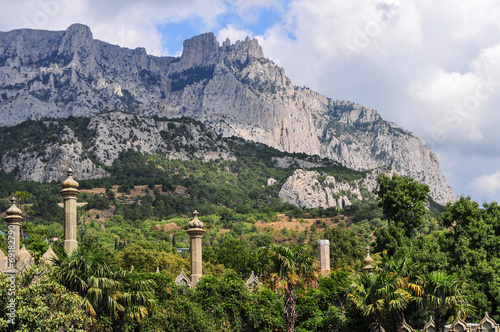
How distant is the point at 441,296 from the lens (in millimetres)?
36062

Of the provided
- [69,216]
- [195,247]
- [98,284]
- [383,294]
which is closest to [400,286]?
[383,294]

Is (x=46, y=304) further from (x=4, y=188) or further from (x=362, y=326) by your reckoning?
(x=4, y=188)

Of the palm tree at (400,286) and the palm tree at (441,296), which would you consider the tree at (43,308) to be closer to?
the palm tree at (400,286)

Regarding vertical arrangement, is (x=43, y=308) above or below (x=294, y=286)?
above

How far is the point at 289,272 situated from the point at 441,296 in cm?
872

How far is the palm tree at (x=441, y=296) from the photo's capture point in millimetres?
35906

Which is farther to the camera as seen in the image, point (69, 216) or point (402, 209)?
point (402, 209)

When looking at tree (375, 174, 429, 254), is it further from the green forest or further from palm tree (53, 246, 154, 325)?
palm tree (53, 246, 154, 325)

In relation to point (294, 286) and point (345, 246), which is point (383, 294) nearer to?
point (294, 286)

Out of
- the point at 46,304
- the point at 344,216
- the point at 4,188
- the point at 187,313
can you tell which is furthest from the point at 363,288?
the point at 4,188

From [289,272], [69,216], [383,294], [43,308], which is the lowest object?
[383,294]

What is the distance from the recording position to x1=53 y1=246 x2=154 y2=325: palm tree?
94.0ft

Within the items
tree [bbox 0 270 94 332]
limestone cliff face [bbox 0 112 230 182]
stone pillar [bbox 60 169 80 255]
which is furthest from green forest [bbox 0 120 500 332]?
limestone cliff face [bbox 0 112 230 182]

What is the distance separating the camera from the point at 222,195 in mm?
180125
